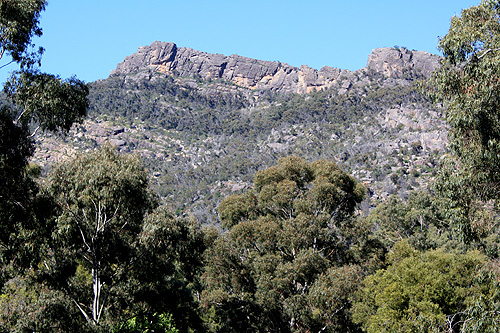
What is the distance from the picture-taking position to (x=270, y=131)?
537 ft

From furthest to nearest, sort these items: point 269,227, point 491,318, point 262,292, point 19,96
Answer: point 269,227, point 262,292, point 19,96, point 491,318

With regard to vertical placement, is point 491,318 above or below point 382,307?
above

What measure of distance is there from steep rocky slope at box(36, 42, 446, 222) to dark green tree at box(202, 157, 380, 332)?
7274cm

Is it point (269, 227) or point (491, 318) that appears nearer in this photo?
point (491, 318)

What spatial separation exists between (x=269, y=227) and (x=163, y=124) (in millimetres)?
158939

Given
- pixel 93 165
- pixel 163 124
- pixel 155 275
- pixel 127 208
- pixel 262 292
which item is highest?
pixel 163 124

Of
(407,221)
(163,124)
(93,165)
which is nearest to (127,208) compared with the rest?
(93,165)

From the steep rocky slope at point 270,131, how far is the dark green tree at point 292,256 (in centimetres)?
7274

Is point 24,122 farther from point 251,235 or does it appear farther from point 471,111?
point 251,235

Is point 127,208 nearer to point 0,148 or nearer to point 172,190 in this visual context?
point 0,148

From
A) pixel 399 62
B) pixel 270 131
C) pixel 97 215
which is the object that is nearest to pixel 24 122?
pixel 97 215

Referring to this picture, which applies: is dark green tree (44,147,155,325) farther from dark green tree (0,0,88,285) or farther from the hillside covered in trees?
dark green tree (0,0,88,285)

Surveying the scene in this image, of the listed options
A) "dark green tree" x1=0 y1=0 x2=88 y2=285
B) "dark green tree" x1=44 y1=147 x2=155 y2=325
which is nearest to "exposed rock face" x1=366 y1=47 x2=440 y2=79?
"dark green tree" x1=44 y1=147 x2=155 y2=325

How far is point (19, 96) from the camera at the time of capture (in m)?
14.5
